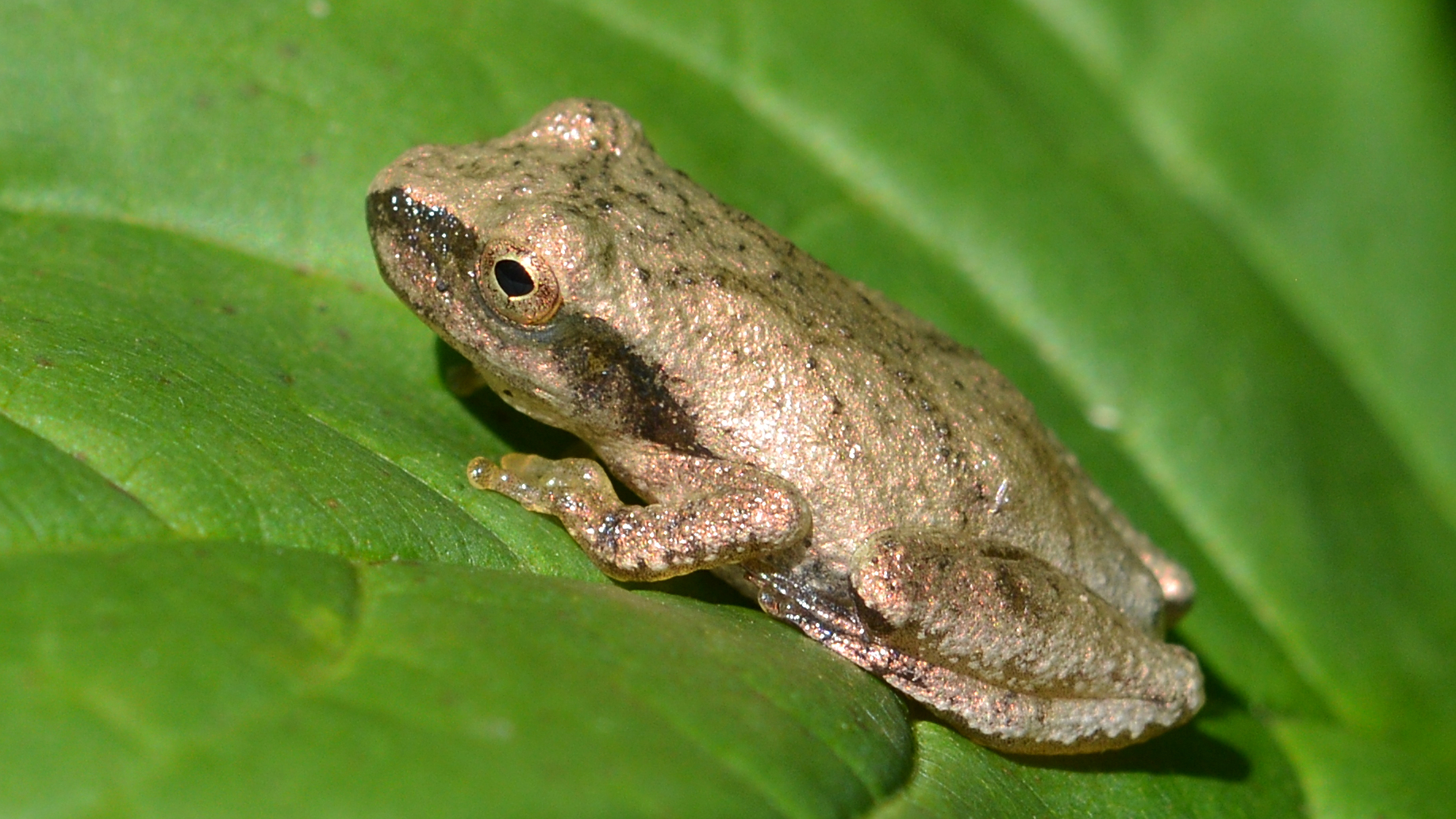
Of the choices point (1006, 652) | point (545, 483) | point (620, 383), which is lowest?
point (545, 483)

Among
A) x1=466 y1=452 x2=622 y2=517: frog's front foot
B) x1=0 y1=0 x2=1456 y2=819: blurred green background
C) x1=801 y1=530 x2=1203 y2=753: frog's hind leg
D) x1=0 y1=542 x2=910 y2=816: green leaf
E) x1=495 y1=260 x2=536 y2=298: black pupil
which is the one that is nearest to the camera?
x1=0 y1=542 x2=910 y2=816: green leaf

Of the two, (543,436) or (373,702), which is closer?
(373,702)

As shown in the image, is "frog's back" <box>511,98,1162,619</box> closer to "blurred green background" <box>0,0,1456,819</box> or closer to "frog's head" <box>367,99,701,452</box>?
"frog's head" <box>367,99,701,452</box>

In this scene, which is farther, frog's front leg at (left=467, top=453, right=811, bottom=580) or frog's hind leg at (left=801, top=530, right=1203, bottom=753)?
frog's hind leg at (left=801, top=530, right=1203, bottom=753)

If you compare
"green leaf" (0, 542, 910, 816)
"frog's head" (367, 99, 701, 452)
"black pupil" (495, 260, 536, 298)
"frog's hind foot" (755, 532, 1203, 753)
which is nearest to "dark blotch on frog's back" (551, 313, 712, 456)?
"frog's head" (367, 99, 701, 452)

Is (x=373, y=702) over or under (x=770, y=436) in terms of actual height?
under

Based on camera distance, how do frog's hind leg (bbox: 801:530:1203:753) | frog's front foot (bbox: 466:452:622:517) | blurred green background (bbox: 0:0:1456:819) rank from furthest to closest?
frog's hind leg (bbox: 801:530:1203:753) → frog's front foot (bbox: 466:452:622:517) → blurred green background (bbox: 0:0:1456:819)

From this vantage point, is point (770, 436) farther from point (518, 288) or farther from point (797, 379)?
point (518, 288)

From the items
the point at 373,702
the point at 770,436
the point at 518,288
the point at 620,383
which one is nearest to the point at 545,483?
the point at 620,383
